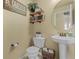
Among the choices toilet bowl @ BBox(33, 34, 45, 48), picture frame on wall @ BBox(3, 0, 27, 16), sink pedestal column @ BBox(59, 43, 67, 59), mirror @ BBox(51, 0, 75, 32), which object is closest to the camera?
picture frame on wall @ BBox(3, 0, 27, 16)

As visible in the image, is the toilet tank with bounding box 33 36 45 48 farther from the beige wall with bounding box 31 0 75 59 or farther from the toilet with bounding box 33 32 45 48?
the beige wall with bounding box 31 0 75 59

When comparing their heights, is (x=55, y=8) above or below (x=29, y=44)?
above

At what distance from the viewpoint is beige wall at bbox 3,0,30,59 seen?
1.84m

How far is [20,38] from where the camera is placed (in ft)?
8.11

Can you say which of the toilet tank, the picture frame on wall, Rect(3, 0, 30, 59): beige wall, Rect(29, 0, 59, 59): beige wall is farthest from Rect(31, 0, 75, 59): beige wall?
the picture frame on wall

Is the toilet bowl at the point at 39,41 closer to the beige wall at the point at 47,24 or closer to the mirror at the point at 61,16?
the beige wall at the point at 47,24

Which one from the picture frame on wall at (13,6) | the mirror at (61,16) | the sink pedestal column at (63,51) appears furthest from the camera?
the mirror at (61,16)

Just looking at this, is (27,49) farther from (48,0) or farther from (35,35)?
(48,0)

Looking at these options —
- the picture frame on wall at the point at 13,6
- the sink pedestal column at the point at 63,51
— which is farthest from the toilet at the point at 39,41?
the picture frame on wall at the point at 13,6

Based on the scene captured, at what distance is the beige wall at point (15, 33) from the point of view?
1838 millimetres

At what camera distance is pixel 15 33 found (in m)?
2.21

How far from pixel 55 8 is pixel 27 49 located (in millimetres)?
1320

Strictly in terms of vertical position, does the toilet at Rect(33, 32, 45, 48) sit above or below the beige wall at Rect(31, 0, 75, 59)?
below
